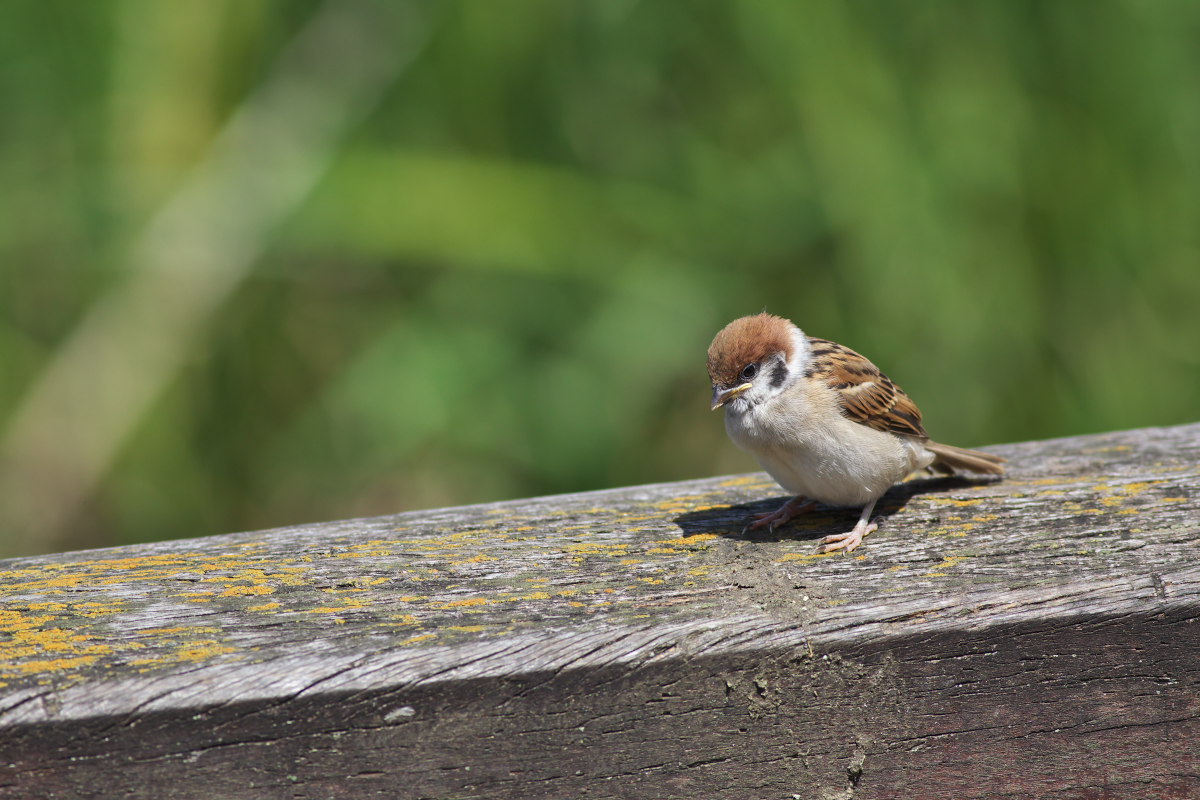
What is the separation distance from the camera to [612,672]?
59.1 inches

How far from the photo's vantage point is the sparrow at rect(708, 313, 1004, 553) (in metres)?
2.63

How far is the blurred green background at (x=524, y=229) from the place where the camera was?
359 cm

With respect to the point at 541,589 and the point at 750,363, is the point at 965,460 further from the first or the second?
the point at 541,589

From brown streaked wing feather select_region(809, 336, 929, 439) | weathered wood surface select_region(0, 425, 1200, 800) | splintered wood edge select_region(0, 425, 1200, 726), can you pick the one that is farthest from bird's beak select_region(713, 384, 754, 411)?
weathered wood surface select_region(0, 425, 1200, 800)

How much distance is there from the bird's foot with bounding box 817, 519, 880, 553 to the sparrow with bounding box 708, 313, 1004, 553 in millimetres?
198

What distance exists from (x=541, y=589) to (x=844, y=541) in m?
0.64

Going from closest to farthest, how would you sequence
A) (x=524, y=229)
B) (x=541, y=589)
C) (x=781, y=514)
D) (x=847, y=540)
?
(x=541, y=589) → (x=847, y=540) → (x=781, y=514) → (x=524, y=229)

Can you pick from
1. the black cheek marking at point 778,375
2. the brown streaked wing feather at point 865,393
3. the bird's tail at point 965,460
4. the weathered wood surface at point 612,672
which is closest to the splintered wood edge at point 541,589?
the weathered wood surface at point 612,672

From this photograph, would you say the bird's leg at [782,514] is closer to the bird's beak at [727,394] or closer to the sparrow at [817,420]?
the sparrow at [817,420]

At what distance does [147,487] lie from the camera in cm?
374

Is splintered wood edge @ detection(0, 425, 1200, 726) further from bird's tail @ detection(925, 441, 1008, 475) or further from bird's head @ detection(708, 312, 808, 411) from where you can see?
bird's head @ detection(708, 312, 808, 411)

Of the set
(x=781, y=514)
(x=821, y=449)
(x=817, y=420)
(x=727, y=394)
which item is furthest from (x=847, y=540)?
(x=727, y=394)

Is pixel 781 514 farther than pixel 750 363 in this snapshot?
No

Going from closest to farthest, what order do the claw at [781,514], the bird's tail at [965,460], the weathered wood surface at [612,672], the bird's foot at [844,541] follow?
1. the weathered wood surface at [612,672]
2. the bird's foot at [844,541]
3. the claw at [781,514]
4. the bird's tail at [965,460]
